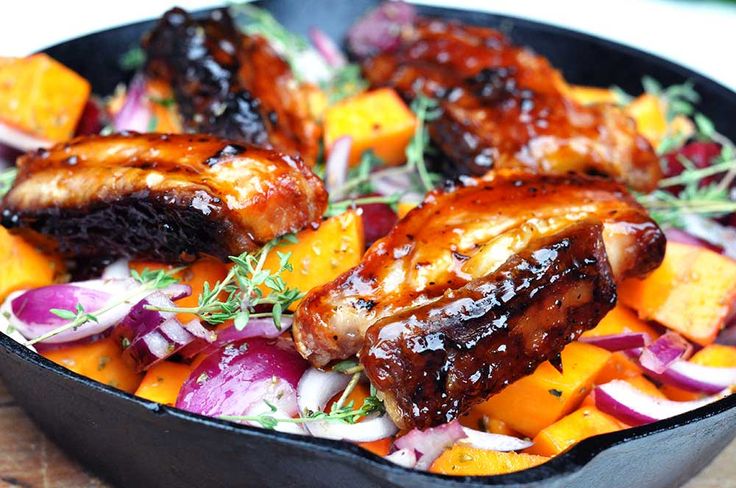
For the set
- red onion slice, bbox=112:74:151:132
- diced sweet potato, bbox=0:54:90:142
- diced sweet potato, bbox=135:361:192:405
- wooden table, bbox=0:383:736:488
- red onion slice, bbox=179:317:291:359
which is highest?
diced sweet potato, bbox=0:54:90:142

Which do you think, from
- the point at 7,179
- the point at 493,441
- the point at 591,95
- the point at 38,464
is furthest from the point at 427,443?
the point at 591,95

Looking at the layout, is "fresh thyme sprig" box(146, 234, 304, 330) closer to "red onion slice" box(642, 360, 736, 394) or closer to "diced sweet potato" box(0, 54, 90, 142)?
"red onion slice" box(642, 360, 736, 394)

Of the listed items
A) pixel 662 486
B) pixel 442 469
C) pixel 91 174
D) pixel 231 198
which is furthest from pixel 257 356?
pixel 662 486

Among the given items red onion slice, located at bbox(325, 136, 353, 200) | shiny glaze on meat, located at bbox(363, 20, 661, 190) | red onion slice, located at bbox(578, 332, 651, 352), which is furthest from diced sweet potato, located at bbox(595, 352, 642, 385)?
→ red onion slice, located at bbox(325, 136, 353, 200)

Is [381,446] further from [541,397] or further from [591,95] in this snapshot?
[591,95]

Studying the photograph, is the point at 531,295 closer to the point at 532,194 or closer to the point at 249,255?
the point at 532,194

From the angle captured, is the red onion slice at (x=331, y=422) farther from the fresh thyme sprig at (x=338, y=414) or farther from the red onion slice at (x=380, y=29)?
the red onion slice at (x=380, y=29)

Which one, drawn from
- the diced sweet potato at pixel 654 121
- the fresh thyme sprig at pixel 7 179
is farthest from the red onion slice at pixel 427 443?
the diced sweet potato at pixel 654 121
